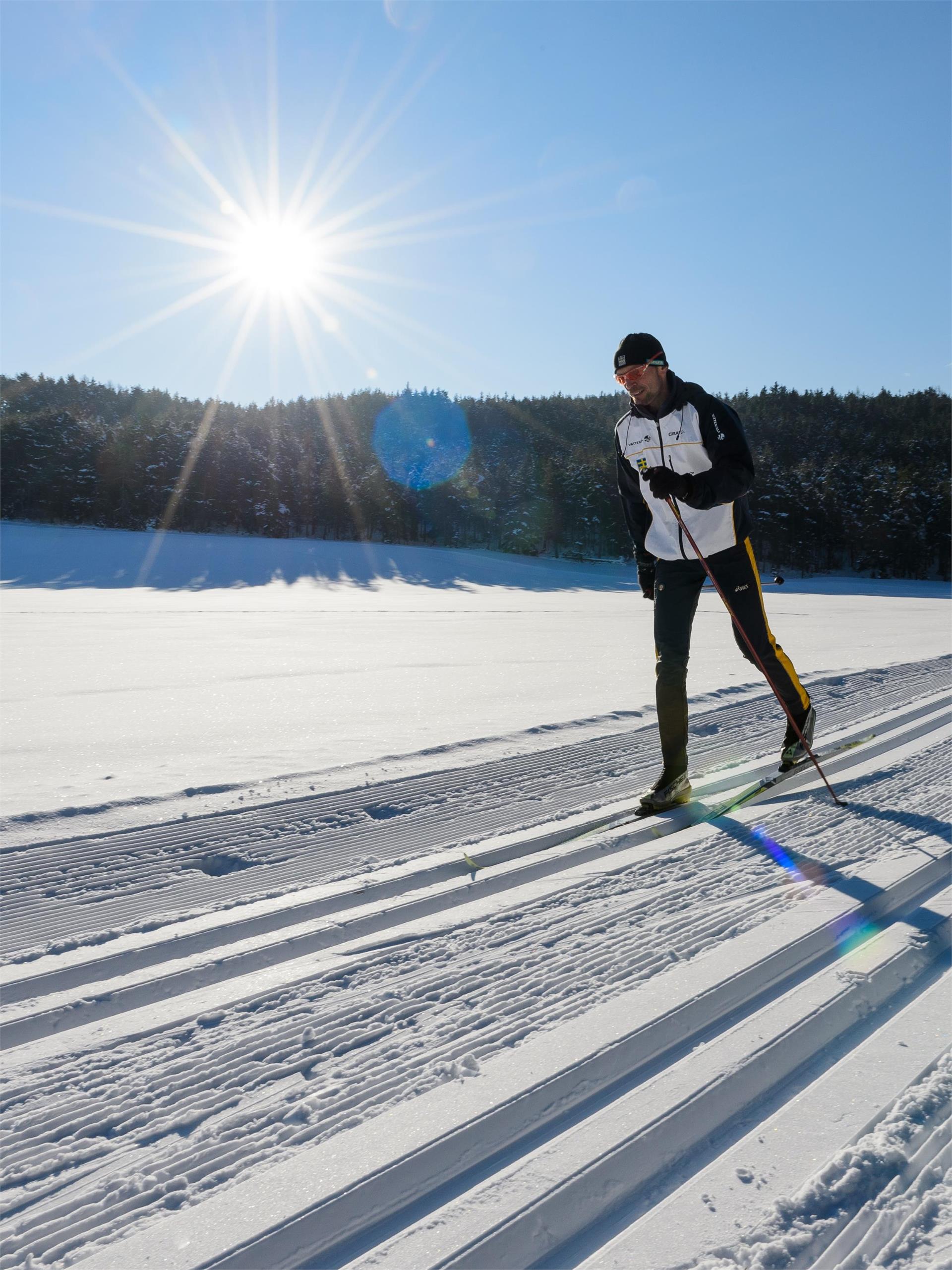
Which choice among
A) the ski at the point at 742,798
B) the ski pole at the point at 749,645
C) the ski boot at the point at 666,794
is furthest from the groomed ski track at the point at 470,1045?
the ski pole at the point at 749,645

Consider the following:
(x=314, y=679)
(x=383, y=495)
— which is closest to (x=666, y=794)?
(x=314, y=679)

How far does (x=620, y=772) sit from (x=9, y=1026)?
261 centimetres

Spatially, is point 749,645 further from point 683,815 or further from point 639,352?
point 639,352

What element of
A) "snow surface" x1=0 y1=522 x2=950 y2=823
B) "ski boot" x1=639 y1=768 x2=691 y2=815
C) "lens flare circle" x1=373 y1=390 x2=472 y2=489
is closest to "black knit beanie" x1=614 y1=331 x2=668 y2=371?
"ski boot" x1=639 y1=768 x2=691 y2=815

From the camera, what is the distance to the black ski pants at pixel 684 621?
11.1 ft

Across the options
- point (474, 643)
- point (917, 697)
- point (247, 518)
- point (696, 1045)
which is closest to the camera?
point (696, 1045)

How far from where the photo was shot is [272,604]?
1841 centimetres

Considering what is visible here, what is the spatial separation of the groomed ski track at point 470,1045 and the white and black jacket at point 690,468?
130 centimetres

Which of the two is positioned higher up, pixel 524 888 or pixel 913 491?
pixel 913 491

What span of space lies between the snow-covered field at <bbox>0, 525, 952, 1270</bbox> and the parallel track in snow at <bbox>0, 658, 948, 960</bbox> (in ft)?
0.05

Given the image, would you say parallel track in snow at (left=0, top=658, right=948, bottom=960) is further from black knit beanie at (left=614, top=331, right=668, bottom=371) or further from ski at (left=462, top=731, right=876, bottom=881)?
black knit beanie at (left=614, top=331, right=668, bottom=371)

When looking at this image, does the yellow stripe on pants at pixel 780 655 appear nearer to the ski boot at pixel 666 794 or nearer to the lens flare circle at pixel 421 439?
the ski boot at pixel 666 794

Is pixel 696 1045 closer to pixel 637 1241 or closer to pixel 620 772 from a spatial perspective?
pixel 637 1241

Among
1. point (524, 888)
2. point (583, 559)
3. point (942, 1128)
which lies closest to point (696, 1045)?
point (942, 1128)
